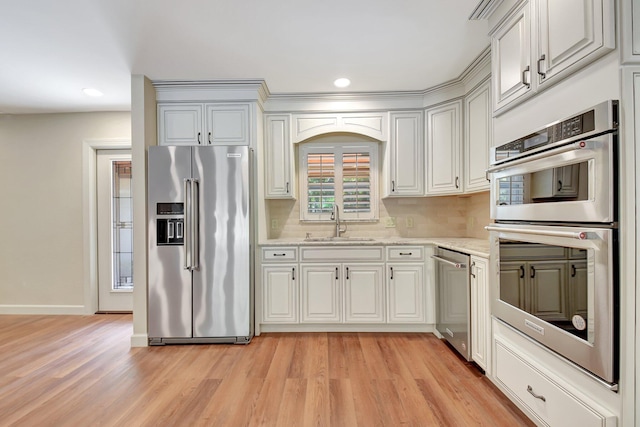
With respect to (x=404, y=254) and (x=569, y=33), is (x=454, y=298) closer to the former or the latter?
(x=404, y=254)

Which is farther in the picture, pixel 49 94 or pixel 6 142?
pixel 6 142

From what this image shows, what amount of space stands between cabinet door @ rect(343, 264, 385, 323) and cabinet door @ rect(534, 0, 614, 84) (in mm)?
2085

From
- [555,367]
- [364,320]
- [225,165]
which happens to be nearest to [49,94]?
[225,165]

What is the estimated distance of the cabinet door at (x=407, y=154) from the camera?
3350 millimetres

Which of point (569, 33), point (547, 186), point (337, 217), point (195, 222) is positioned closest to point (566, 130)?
point (547, 186)

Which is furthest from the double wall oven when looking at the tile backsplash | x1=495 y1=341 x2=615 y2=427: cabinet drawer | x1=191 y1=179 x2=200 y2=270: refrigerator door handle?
x1=191 y1=179 x2=200 y2=270: refrigerator door handle

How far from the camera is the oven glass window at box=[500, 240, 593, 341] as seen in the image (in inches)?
50.4

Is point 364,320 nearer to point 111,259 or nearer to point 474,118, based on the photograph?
point 474,118

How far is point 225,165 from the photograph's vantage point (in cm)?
286

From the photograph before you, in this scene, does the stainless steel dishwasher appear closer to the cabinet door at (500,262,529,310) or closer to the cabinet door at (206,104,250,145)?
the cabinet door at (500,262,529,310)

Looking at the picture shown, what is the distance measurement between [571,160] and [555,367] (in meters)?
0.94

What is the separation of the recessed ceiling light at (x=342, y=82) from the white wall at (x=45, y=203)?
2.61 m

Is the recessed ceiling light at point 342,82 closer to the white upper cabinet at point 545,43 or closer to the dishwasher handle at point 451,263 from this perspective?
the white upper cabinet at point 545,43

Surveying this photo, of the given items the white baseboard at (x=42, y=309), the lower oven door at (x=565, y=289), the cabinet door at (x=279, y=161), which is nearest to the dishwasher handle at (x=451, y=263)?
the lower oven door at (x=565, y=289)
